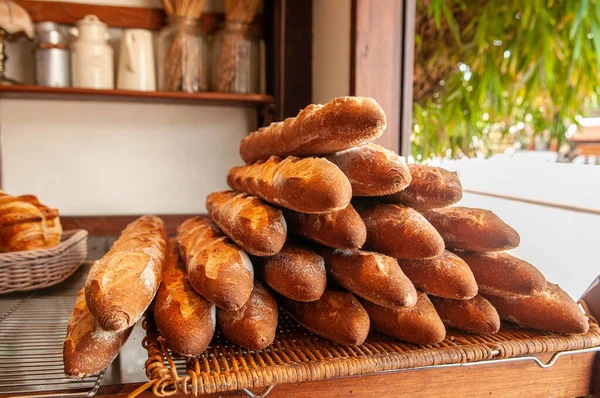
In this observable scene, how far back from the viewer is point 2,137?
1856 mm

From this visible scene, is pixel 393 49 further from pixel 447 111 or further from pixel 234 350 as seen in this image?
pixel 447 111

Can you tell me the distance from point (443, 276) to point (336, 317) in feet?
0.63

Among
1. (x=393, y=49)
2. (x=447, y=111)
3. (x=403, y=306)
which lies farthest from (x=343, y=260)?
(x=447, y=111)

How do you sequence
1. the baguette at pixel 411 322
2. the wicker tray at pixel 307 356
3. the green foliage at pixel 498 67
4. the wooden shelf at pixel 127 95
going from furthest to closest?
1. the green foliage at pixel 498 67
2. the wooden shelf at pixel 127 95
3. the baguette at pixel 411 322
4. the wicker tray at pixel 307 356

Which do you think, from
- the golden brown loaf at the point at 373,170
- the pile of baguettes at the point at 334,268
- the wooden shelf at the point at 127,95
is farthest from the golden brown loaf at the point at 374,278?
the wooden shelf at the point at 127,95

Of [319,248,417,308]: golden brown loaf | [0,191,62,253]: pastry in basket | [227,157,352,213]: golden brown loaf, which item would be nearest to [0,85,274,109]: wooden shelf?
[0,191,62,253]: pastry in basket

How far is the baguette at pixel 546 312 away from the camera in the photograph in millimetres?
757

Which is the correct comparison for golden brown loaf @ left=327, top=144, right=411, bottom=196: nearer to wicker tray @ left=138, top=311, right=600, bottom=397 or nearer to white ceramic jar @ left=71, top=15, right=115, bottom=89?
wicker tray @ left=138, top=311, right=600, bottom=397

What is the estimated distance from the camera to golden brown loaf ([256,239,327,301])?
675 millimetres

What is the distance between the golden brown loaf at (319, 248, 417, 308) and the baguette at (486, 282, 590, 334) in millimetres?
227

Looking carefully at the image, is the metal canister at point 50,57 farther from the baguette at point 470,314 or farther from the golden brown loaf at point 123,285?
the baguette at point 470,314

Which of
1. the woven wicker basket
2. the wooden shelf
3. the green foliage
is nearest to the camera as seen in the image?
the woven wicker basket

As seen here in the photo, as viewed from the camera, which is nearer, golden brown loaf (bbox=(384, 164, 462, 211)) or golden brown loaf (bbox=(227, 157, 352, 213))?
golden brown loaf (bbox=(227, 157, 352, 213))

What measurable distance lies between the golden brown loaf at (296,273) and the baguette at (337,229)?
4 centimetres
